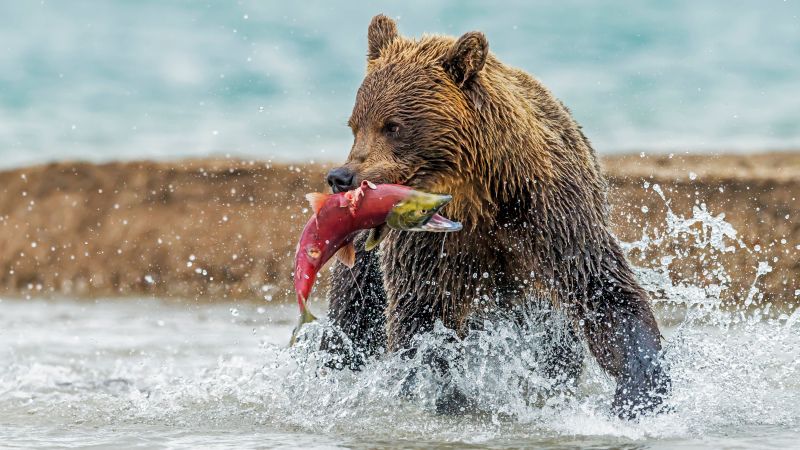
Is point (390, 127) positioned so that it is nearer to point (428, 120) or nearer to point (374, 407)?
point (428, 120)

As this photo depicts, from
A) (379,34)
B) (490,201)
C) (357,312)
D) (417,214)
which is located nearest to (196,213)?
(357,312)

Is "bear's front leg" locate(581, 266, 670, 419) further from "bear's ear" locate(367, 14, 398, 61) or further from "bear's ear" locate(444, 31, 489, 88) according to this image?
"bear's ear" locate(367, 14, 398, 61)

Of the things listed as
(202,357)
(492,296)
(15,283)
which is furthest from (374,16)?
(15,283)

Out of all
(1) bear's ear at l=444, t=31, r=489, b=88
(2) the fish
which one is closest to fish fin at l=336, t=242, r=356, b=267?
(2) the fish

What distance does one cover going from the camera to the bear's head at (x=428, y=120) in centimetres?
577

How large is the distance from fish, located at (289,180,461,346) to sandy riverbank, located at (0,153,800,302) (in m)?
10.6

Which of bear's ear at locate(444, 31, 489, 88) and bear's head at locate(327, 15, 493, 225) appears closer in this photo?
bear's head at locate(327, 15, 493, 225)

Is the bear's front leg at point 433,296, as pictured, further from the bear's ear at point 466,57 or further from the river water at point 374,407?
the bear's ear at point 466,57

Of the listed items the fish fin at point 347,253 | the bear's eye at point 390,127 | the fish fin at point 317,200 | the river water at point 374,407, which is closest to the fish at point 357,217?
the fish fin at point 317,200

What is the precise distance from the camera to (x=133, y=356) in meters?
10.7

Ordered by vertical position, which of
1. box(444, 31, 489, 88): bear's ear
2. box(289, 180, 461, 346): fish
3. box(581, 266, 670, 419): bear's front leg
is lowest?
box(581, 266, 670, 419): bear's front leg

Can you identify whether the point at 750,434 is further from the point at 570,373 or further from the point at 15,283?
the point at 15,283

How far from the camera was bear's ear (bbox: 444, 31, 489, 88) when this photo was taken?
5.88 m

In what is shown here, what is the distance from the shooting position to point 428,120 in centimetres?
583
